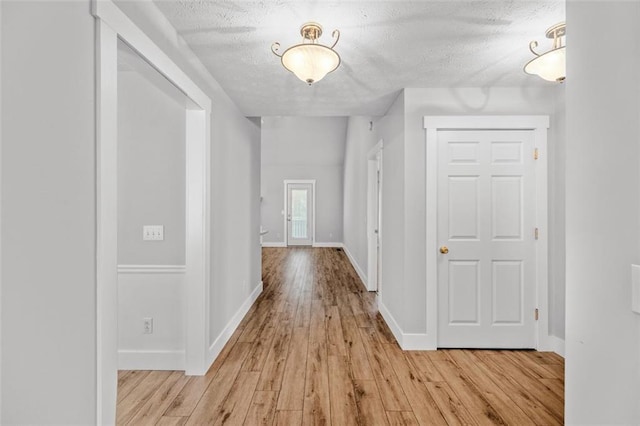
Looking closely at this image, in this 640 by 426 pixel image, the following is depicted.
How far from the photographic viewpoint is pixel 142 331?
2.47 m

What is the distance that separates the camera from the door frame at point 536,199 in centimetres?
281

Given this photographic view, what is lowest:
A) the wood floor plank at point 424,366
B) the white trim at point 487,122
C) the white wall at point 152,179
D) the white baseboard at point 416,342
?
the wood floor plank at point 424,366

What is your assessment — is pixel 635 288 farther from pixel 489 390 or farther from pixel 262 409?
pixel 262 409

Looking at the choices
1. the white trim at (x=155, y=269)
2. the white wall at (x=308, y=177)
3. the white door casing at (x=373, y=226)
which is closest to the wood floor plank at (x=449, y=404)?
the white trim at (x=155, y=269)

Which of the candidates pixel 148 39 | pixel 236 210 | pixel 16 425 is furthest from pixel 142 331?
pixel 148 39

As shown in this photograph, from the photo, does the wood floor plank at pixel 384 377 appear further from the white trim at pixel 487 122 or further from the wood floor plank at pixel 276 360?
the white trim at pixel 487 122

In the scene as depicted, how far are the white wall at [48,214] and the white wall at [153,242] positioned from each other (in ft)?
4.10

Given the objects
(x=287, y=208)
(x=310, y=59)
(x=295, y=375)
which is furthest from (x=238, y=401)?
(x=287, y=208)

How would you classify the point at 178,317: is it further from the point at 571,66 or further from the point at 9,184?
the point at 571,66

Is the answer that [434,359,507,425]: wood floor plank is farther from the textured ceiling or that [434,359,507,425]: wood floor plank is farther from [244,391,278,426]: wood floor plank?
the textured ceiling

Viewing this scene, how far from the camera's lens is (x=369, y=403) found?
6.61 ft

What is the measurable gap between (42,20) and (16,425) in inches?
52.0

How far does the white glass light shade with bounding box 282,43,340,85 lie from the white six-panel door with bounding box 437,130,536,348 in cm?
151

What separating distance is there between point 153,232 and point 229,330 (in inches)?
49.6
